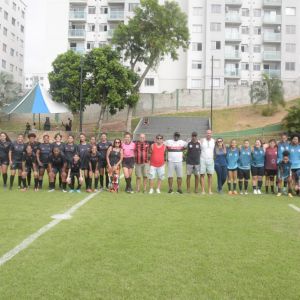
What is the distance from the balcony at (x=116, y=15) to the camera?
5688 centimetres

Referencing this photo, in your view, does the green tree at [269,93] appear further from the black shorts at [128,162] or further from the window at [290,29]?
the black shorts at [128,162]

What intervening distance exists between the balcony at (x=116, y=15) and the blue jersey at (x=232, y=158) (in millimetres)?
47973

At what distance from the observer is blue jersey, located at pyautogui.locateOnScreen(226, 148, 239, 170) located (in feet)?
40.9

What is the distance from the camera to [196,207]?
9.69m

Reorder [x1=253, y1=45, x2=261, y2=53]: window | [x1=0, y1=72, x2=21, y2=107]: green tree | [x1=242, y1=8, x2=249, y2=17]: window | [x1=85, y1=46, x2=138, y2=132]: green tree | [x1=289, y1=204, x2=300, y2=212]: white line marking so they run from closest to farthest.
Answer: [x1=289, y1=204, x2=300, y2=212]: white line marking < [x1=85, y1=46, x2=138, y2=132]: green tree < [x1=0, y1=72, x2=21, y2=107]: green tree < [x1=253, y1=45, x2=261, y2=53]: window < [x1=242, y1=8, x2=249, y2=17]: window

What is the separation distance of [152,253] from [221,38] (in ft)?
174

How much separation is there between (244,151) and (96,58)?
2833 cm

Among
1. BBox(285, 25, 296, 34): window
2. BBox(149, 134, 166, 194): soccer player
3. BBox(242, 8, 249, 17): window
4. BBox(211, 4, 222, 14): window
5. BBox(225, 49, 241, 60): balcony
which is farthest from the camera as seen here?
BBox(242, 8, 249, 17): window

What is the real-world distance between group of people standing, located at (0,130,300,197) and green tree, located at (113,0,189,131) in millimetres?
27606

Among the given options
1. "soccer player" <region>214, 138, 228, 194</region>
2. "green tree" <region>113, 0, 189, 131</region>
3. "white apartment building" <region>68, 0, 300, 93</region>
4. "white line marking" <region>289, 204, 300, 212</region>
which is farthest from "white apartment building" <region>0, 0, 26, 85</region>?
"white line marking" <region>289, 204, 300, 212</region>

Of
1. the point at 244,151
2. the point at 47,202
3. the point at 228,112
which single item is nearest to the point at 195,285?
the point at 47,202

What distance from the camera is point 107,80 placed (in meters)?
37.5

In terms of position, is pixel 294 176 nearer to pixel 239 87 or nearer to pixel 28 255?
pixel 28 255

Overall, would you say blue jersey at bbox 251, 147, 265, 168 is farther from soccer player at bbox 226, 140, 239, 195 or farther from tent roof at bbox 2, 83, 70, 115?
tent roof at bbox 2, 83, 70, 115
